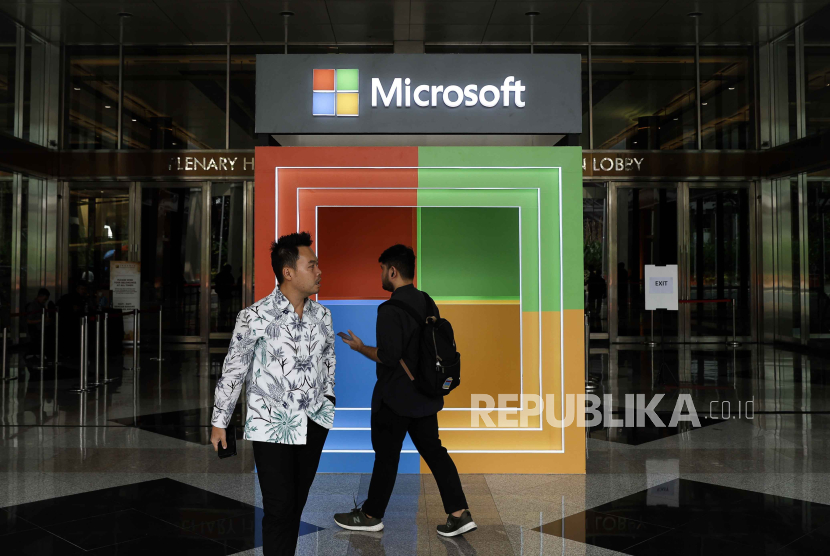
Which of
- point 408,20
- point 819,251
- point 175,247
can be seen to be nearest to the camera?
point 408,20

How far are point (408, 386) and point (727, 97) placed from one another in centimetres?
1310

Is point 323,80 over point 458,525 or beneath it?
over

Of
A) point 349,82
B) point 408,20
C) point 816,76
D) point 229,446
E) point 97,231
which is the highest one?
point 408,20

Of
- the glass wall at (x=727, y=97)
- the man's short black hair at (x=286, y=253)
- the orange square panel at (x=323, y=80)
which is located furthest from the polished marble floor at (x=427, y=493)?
the glass wall at (x=727, y=97)

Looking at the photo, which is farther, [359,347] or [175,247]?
[175,247]

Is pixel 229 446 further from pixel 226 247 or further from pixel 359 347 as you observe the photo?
→ pixel 226 247

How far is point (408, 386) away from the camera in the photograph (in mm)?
4043

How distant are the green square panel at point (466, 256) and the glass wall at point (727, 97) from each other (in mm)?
10527

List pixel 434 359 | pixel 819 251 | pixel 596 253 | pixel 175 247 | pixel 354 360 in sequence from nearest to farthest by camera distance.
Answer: pixel 434 359, pixel 354 360, pixel 819 251, pixel 175 247, pixel 596 253

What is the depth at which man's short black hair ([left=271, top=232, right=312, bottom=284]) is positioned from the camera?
3174 millimetres

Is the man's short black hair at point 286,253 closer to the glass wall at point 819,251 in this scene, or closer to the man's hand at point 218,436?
the man's hand at point 218,436

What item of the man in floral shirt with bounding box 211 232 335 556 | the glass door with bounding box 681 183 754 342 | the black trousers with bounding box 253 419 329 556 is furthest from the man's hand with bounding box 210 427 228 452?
the glass door with bounding box 681 183 754 342

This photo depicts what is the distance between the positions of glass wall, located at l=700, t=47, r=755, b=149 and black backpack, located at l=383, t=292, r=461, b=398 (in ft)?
40.6

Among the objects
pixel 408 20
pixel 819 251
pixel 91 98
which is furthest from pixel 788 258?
pixel 91 98
